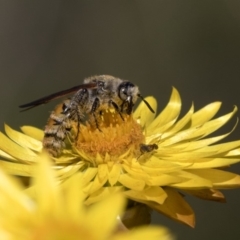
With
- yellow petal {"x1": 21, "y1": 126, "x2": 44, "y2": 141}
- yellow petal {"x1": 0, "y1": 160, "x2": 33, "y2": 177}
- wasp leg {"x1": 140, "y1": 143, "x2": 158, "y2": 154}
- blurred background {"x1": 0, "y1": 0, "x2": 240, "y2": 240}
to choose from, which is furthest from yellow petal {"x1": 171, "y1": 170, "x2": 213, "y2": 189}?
blurred background {"x1": 0, "y1": 0, "x2": 240, "y2": 240}

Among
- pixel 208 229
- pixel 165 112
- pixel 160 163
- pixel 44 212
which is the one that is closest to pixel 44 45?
pixel 208 229

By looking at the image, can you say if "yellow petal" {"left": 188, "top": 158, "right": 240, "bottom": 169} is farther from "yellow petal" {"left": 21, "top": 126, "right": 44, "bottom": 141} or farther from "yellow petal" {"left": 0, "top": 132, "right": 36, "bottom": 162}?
"yellow petal" {"left": 21, "top": 126, "right": 44, "bottom": 141}

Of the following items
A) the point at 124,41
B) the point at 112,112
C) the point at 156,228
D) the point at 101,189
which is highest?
the point at 124,41

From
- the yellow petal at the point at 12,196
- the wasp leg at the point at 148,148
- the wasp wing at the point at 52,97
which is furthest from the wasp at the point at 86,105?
the yellow petal at the point at 12,196

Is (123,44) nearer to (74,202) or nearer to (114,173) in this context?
(114,173)

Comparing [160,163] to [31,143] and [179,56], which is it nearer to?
[31,143]

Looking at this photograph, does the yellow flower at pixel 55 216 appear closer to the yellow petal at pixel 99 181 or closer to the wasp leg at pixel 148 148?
the yellow petal at pixel 99 181
